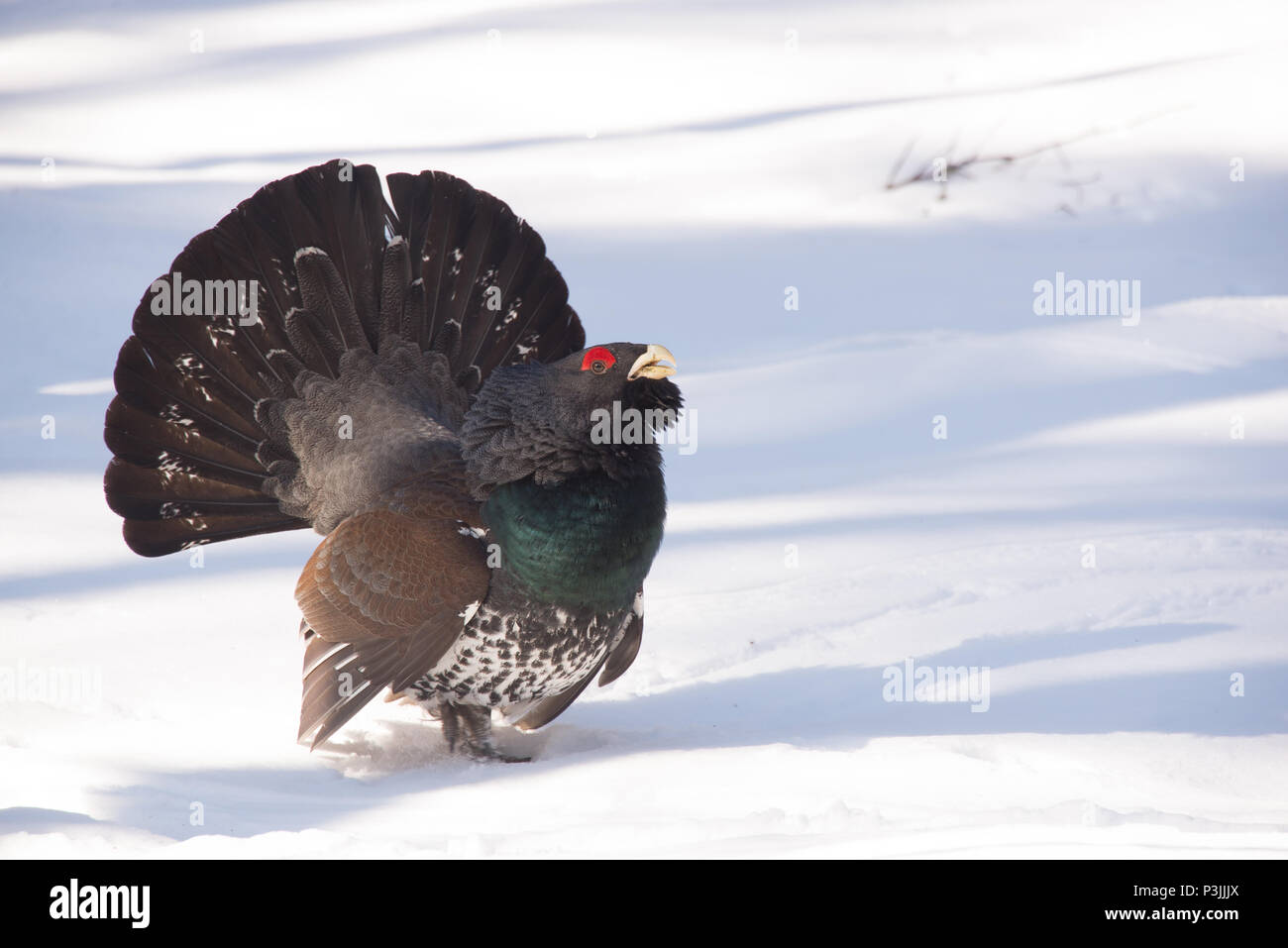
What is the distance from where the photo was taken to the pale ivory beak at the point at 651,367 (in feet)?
16.1

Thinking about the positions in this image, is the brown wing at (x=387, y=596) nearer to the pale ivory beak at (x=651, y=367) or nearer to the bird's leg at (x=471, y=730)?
the bird's leg at (x=471, y=730)

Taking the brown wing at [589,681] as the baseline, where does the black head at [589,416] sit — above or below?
above

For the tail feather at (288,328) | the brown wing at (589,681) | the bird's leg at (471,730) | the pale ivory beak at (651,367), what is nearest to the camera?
the pale ivory beak at (651,367)

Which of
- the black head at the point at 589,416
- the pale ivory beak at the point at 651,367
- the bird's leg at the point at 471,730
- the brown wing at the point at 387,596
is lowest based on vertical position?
the bird's leg at the point at 471,730

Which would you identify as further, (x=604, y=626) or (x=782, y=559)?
(x=782, y=559)

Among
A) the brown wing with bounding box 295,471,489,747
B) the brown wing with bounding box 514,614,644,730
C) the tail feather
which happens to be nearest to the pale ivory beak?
the brown wing with bounding box 295,471,489,747

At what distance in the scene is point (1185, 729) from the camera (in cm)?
532

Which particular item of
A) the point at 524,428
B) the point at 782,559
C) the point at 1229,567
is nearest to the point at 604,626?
the point at 524,428

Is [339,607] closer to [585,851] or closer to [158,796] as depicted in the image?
[158,796]

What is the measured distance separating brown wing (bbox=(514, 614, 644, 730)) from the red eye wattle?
115 centimetres

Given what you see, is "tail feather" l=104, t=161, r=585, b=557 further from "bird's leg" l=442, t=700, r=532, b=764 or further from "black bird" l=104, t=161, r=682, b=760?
"bird's leg" l=442, t=700, r=532, b=764

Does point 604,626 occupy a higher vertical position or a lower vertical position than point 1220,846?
higher

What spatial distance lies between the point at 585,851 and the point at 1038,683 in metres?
2.72

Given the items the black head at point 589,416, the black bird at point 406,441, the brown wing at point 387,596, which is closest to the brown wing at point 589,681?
the black bird at point 406,441
